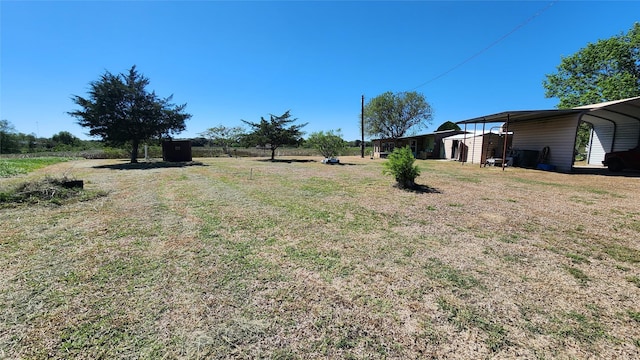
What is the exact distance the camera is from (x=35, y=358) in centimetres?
149

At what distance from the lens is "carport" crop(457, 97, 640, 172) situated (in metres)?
10.8

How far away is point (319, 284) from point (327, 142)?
722 inches

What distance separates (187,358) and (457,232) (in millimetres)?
3617

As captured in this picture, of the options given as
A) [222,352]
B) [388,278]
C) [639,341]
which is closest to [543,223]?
[639,341]

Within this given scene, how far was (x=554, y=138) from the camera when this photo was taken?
470 inches

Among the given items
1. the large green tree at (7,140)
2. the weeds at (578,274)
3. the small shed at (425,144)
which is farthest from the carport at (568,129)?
the large green tree at (7,140)

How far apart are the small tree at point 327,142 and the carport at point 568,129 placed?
28.9 ft

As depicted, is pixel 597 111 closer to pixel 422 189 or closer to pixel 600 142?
pixel 600 142

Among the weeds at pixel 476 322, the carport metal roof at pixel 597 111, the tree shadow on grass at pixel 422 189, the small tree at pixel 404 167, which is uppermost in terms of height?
the carport metal roof at pixel 597 111

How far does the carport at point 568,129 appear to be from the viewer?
10.8 metres

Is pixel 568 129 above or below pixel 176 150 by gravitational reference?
above

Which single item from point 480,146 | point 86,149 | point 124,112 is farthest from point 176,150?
point 480,146

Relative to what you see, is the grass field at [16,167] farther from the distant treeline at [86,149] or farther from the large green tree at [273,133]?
the large green tree at [273,133]

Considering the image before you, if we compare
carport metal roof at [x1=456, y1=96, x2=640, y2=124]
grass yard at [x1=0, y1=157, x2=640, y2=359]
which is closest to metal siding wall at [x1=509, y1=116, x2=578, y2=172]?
carport metal roof at [x1=456, y1=96, x2=640, y2=124]
